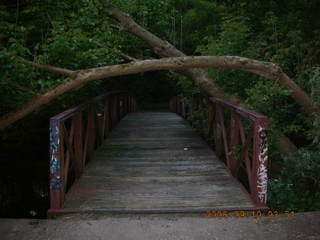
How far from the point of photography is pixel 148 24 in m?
11.5

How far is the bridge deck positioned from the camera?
455cm

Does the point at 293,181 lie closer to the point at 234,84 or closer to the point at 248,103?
the point at 248,103

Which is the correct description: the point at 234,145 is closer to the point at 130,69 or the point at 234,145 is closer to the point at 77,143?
the point at 130,69

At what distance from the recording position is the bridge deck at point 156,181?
179 inches

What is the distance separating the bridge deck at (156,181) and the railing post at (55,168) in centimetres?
17

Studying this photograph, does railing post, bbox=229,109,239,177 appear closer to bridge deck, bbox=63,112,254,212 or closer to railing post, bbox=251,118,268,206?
bridge deck, bbox=63,112,254,212

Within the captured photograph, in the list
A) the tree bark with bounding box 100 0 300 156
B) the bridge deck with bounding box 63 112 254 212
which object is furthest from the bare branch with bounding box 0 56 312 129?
the tree bark with bounding box 100 0 300 156

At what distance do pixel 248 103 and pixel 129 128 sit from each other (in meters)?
4.75

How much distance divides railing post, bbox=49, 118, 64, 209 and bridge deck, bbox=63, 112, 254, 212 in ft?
0.56

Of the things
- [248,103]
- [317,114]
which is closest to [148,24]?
[248,103]

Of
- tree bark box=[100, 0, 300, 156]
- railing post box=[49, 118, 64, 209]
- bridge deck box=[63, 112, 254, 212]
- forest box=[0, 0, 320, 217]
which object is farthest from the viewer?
tree bark box=[100, 0, 300, 156]

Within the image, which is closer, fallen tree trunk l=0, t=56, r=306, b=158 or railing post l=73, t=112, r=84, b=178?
fallen tree trunk l=0, t=56, r=306, b=158

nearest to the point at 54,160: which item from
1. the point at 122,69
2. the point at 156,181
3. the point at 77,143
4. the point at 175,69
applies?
the point at 77,143
